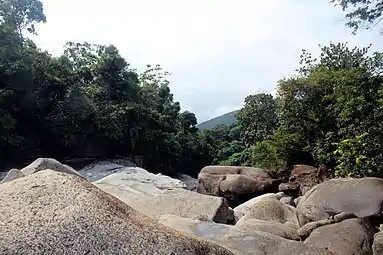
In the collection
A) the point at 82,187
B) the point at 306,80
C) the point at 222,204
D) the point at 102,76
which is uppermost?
the point at 102,76

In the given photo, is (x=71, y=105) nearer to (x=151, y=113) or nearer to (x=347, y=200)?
(x=151, y=113)

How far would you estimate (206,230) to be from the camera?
16.2 ft

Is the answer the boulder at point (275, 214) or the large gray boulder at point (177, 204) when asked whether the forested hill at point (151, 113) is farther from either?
the large gray boulder at point (177, 204)

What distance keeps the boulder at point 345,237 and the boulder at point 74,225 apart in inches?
126

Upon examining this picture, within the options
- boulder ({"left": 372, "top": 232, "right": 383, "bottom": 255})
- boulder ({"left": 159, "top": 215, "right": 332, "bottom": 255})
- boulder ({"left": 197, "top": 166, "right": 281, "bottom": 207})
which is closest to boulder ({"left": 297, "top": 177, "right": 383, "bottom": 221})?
boulder ({"left": 372, "top": 232, "right": 383, "bottom": 255})

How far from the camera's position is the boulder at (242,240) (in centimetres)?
457

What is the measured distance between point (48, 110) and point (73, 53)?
646 centimetres

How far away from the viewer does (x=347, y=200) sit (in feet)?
25.0

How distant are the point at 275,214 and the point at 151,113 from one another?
57.4 feet

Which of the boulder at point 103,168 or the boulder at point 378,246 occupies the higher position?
the boulder at point 103,168

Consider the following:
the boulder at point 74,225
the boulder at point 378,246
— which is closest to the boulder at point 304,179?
the boulder at point 378,246

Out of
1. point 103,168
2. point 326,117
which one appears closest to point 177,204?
point 326,117

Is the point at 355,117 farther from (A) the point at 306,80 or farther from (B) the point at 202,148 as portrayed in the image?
(B) the point at 202,148

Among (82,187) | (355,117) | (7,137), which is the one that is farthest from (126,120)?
(82,187)
